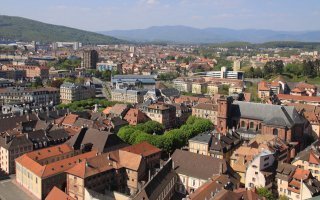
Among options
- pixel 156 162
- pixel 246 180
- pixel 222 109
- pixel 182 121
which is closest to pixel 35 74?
pixel 182 121

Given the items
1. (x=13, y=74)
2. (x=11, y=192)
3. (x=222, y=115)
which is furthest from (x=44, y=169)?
(x=13, y=74)

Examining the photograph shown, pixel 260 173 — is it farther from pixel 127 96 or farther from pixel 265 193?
pixel 127 96

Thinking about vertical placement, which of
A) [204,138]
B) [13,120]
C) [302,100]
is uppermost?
[302,100]

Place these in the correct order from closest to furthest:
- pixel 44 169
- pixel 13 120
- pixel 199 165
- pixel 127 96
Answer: pixel 44 169 → pixel 199 165 → pixel 13 120 → pixel 127 96

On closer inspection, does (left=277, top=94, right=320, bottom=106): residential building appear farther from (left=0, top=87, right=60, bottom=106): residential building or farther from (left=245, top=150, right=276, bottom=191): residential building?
(left=0, top=87, right=60, bottom=106): residential building

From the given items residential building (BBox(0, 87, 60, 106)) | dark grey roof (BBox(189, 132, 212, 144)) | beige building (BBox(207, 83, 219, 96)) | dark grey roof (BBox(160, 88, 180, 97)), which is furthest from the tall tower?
beige building (BBox(207, 83, 219, 96))

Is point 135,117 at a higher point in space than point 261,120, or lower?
lower

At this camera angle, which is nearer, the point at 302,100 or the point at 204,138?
the point at 204,138

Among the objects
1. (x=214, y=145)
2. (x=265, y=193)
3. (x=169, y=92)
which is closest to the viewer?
(x=265, y=193)
